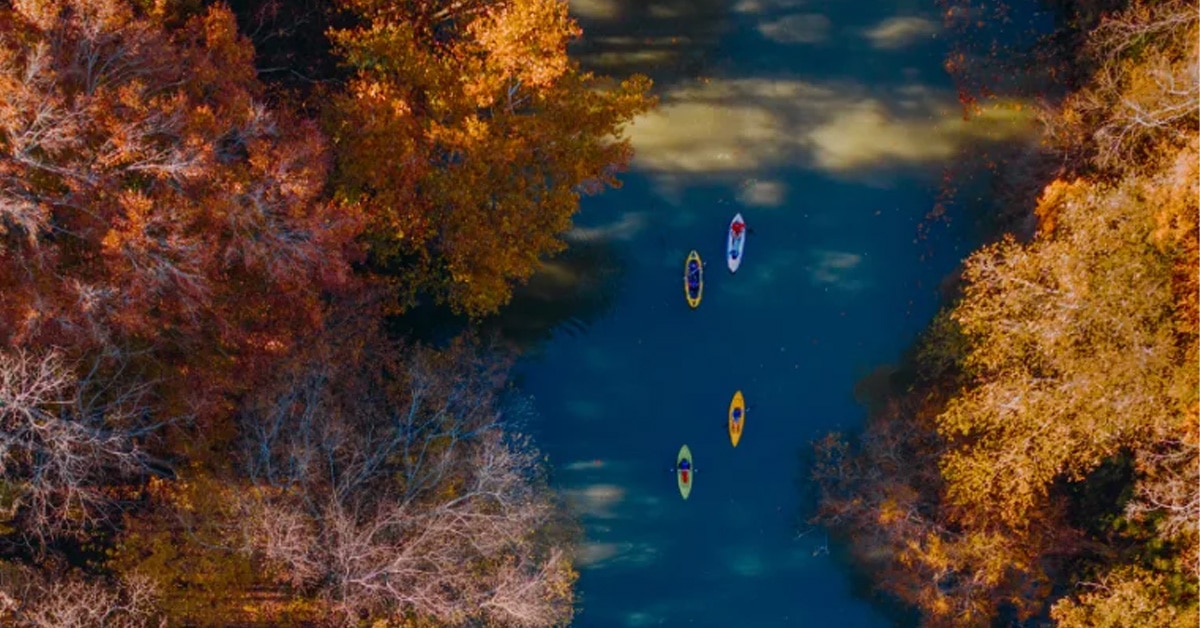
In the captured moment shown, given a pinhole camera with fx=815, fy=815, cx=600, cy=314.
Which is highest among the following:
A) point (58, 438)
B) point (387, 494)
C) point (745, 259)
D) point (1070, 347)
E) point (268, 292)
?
point (745, 259)

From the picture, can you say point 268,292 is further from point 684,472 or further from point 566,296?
point 684,472

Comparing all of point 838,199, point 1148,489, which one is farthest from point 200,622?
point 1148,489

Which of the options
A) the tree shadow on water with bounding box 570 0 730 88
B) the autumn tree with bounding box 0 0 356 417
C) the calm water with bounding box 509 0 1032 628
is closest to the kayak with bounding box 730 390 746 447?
the calm water with bounding box 509 0 1032 628

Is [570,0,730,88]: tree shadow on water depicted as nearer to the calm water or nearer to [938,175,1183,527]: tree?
the calm water

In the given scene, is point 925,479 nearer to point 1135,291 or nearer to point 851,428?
point 851,428

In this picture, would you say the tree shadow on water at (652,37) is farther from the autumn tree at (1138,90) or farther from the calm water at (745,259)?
the autumn tree at (1138,90)

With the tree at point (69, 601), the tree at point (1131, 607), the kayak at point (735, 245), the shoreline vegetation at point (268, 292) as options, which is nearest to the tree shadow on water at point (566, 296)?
the shoreline vegetation at point (268, 292)

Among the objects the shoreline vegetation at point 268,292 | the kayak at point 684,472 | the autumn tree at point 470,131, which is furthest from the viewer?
the kayak at point 684,472

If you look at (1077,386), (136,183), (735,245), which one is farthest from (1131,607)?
(136,183)
